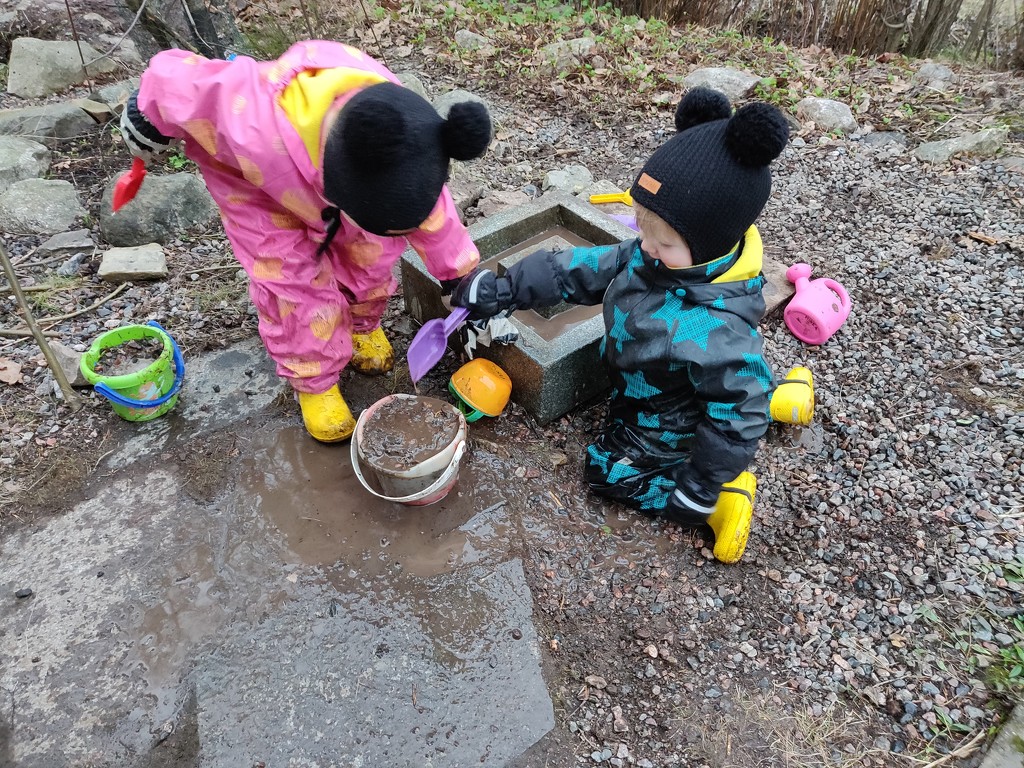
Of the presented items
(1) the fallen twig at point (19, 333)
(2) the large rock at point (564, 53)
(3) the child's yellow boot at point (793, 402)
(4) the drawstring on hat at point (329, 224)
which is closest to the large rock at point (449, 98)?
(2) the large rock at point (564, 53)

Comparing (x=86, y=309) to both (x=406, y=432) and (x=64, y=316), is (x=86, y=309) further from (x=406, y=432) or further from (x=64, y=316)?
(x=406, y=432)

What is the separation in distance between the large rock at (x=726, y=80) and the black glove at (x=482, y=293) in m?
3.41

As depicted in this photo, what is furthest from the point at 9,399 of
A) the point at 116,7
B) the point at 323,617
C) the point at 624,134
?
the point at 116,7

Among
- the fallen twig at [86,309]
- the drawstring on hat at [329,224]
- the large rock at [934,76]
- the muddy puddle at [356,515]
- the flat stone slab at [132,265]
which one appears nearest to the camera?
the drawstring on hat at [329,224]

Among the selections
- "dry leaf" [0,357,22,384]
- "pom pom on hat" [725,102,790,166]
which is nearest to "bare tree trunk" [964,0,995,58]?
"pom pom on hat" [725,102,790,166]

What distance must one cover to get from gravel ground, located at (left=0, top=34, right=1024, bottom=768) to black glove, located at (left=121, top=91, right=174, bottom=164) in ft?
3.46

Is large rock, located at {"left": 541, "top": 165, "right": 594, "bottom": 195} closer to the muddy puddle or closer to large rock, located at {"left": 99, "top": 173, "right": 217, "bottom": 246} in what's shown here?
large rock, located at {"left": 99, "top": 173, "right": 217, "bottom": 246}

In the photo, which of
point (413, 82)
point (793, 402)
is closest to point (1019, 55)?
point (413, 82)

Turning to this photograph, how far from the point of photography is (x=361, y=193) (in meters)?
1.79

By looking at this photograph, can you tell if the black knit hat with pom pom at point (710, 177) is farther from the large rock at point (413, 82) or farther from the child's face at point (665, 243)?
the large rock at point (413, 82)

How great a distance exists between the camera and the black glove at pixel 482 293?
7.62 feet

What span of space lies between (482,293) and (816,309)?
169 cm

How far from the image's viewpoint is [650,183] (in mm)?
1885

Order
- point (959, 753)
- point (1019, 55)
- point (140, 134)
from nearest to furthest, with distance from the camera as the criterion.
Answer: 1. point (959, 753)
2. point (140, 134)
3. point (1019, 55)
